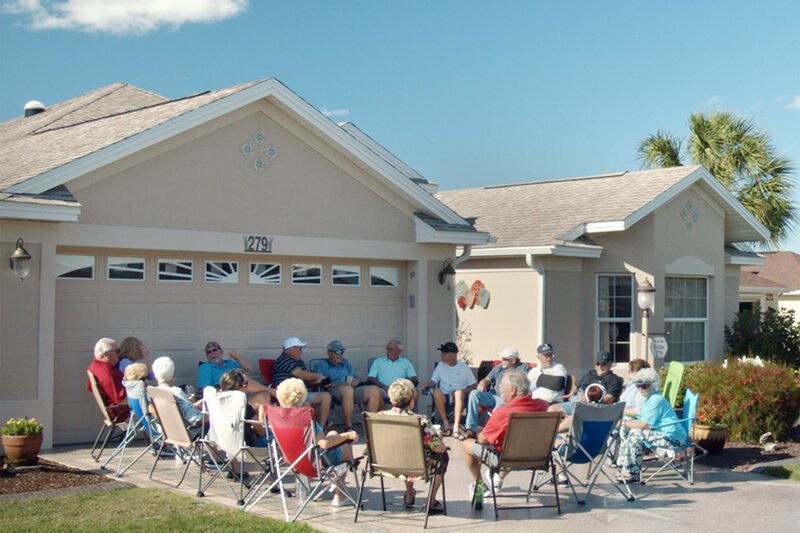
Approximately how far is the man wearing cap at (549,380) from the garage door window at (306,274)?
125 inches

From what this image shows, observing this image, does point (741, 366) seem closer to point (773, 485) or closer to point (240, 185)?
point (773, 485)

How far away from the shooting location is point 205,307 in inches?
462

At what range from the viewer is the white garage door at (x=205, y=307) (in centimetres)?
1078

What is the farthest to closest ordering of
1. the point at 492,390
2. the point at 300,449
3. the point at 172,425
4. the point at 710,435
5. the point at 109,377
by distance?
the point at 492,390, the point at 710,435, the point at 109,377, the point at 172,425, the point at 300,449

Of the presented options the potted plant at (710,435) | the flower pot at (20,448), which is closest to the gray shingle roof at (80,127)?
the flower pot at (20,448)

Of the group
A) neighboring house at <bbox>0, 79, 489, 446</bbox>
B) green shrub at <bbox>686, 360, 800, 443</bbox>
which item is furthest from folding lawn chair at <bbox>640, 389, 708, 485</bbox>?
neighboring house at <bbox>0, 79, 489, 446</bbox>

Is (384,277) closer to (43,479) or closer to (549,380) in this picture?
(549,380)

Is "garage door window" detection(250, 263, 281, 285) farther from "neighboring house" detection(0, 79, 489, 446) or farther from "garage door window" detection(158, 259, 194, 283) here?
"garage door window" detection(158, 259, 194, 283)

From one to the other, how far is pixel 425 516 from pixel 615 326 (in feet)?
31.9

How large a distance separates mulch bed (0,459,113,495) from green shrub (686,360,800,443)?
7.23m

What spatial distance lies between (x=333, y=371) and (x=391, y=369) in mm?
818

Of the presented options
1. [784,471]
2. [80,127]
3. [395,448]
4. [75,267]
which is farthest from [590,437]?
[80,127]

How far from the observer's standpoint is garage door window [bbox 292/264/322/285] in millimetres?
12578

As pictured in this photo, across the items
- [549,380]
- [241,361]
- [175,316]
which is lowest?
[549,380]
